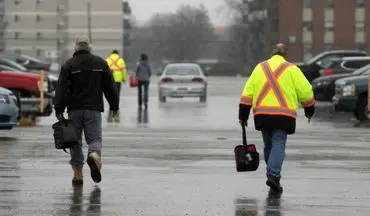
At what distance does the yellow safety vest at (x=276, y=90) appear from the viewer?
12.9m

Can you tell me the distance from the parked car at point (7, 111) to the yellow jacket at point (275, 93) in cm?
912

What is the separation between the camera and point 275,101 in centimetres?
1295

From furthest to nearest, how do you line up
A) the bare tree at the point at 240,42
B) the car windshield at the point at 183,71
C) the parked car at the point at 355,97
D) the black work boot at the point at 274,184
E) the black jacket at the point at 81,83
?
the bare tree at the point at 240,42
the car windshield at the point at 183,71
the parked car at the point at 355,97
the black jacket at the point at 81,83
the black work boot at the point at 274,184

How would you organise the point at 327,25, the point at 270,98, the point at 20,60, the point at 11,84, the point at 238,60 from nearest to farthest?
the point at 270,98 → the point at 11,84 → the point at 20,60 → the point at 327,25 → the point at 238,60

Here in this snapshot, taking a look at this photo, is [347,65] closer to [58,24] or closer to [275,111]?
[275,111]

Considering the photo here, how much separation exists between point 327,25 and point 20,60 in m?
59.1

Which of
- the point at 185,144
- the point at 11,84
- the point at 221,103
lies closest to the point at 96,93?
the point at 185,144

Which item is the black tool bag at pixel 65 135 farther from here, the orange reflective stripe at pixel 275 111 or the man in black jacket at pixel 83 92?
the orange reflective stripe at pixel 275 111

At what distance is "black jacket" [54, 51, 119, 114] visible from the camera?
13516mm

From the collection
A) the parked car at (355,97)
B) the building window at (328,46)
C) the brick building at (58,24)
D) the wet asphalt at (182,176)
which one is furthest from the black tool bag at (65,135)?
the brick building at (58,24)

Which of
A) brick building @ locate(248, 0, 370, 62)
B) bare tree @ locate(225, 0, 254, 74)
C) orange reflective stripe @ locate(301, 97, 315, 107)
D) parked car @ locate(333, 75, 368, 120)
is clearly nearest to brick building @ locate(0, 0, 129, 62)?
bare tree @ locate(225, 0, 254, 74)

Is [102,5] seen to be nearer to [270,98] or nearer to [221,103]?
[221,103]

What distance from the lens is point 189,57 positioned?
169500 mm

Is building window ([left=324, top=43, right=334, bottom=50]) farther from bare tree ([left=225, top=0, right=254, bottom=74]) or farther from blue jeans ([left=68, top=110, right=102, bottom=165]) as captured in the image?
blue jeans ([left=68, top=110, right=102, bottom=165])
